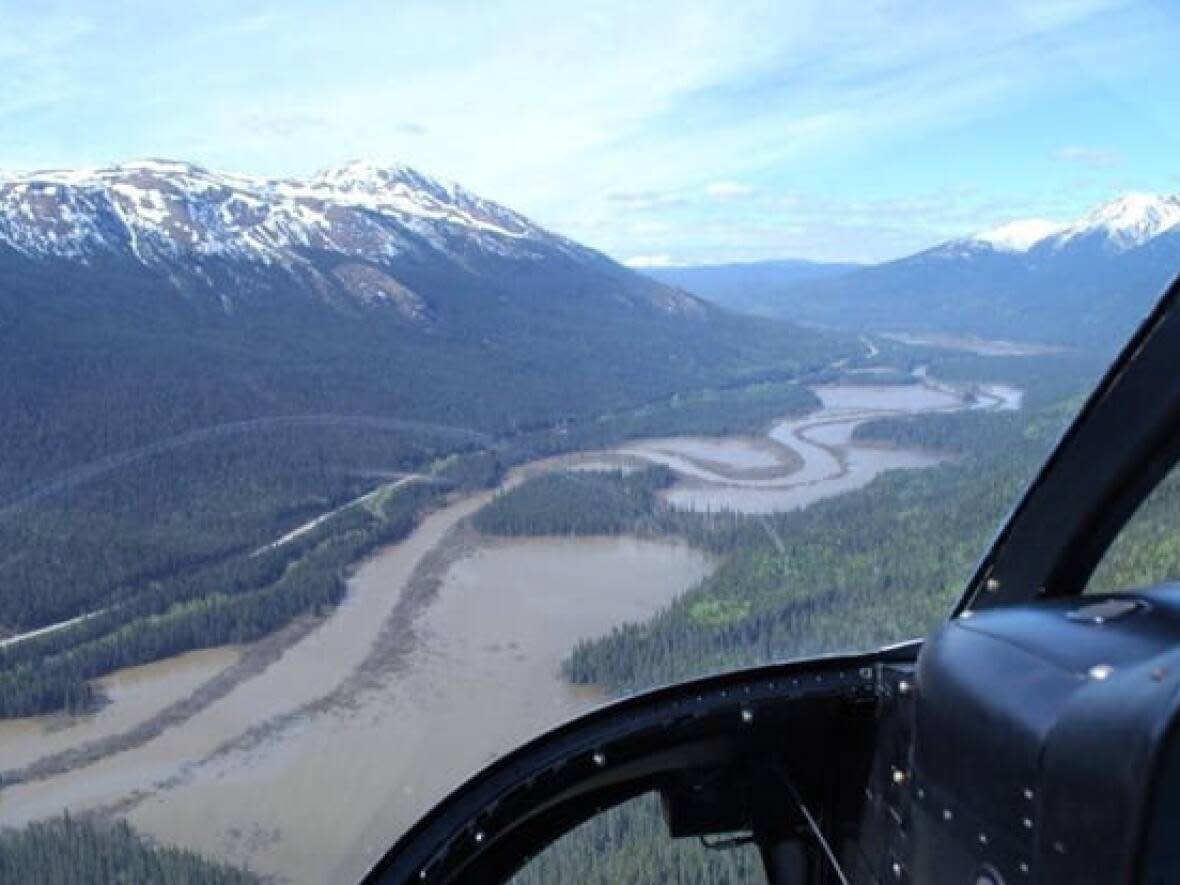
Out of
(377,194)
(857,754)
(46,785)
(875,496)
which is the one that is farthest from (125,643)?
(377,194)

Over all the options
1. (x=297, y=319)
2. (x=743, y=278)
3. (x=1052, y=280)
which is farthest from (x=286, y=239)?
(x=743, y=278)

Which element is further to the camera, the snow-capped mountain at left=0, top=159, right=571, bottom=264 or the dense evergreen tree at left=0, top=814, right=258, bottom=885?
the snow-capped mountain at left=0, top=159, right=571, bottom=264

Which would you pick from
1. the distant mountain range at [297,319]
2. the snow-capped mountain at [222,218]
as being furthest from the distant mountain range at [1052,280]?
the snow-capped mountain at [222,218]

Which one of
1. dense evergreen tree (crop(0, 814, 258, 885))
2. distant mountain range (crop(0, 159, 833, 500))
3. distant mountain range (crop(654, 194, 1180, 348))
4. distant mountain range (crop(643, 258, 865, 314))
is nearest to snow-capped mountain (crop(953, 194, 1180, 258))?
distant mountain range (crop(654, 194, 1180, 348))

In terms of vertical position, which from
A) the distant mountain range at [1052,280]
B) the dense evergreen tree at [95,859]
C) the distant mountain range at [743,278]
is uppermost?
the distant mountain range at [743,278]

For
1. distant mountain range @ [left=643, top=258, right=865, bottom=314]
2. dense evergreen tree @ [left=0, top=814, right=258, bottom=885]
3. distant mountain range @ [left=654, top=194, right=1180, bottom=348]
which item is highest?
distant mountain range @ [left=643, top=258, right=865, bottom=314]

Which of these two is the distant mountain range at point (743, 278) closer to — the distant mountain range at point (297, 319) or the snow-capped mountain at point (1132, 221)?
the distant mountain range at point (297, 319)

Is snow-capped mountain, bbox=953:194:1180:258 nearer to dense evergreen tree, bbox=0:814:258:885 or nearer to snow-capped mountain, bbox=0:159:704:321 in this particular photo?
dense evergreen tree, bbox=0:814:258:885
